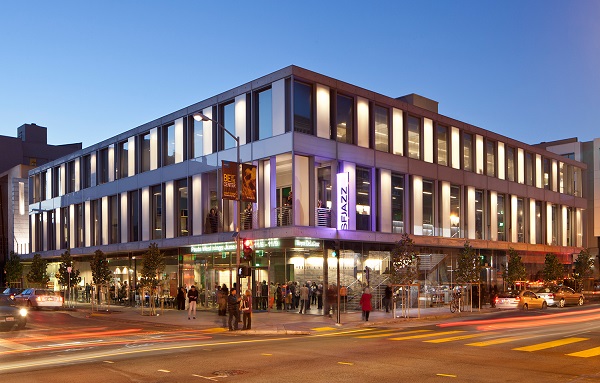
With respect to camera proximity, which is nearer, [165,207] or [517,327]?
[517,327]

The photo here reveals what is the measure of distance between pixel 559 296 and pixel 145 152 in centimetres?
3162

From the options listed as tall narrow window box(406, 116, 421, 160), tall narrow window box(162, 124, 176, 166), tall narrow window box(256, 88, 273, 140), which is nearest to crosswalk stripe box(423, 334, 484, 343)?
tall narrow window box(256, 88, 273, 140)

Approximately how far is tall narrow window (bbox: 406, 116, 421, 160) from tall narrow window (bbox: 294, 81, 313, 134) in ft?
32.1

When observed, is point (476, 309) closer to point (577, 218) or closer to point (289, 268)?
point (289, 268)

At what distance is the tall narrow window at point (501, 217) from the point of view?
172 ft

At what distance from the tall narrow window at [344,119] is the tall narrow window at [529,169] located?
24.3 metres

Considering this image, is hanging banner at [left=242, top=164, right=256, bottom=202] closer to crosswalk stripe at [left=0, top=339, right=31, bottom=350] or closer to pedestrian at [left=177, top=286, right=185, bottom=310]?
crosswalk stripe at [left=0, top=339, right=31, bottom=350]

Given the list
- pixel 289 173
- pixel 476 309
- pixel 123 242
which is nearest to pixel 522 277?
pixel 476 309

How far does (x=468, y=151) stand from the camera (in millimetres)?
49531

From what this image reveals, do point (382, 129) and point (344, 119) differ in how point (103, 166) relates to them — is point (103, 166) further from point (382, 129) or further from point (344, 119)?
point (382, 129)

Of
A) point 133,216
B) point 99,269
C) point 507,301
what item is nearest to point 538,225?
point 507,301

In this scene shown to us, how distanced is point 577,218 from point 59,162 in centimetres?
5175

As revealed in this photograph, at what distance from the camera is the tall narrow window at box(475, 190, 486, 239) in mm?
49838

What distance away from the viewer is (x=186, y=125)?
4362 centimetres
